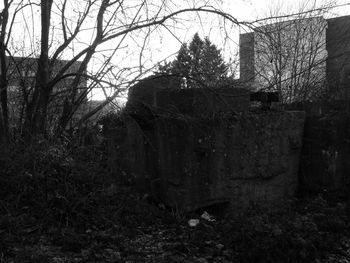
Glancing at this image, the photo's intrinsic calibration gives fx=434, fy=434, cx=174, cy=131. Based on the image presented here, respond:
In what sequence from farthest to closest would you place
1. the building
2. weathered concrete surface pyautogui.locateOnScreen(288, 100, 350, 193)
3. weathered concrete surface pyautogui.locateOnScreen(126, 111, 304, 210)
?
the building, weathered concrete surface pyautogui.locateOnScreen(288, 100, 350, 193), weathered concrete surface pyautogui.locateOnScreen(126, 111, 304, 210)

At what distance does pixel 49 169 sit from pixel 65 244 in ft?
3.91

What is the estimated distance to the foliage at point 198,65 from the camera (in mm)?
5738

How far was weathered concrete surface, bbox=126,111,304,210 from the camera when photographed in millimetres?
5551

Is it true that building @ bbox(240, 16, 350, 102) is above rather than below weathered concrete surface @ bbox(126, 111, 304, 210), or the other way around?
above

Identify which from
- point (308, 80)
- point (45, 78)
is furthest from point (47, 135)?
point (308, 80)

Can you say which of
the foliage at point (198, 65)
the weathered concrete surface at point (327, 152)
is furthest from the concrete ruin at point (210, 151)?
the weathered concrete surface at point (327, 152)

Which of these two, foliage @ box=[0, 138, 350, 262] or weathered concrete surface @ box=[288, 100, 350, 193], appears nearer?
foliage @ box=[0, 138, 350, 262]

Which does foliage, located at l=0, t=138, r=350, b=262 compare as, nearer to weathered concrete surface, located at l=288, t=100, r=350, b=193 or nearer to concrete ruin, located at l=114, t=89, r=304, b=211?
concrete ruin, located at l=114, t=89, r=304, b=211

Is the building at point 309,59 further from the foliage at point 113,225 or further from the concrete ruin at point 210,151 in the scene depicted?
the foliage at point 113,225

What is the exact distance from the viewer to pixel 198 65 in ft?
19.6

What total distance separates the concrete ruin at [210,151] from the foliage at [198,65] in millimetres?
239

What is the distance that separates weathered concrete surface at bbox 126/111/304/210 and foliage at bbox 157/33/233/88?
1.86 ft

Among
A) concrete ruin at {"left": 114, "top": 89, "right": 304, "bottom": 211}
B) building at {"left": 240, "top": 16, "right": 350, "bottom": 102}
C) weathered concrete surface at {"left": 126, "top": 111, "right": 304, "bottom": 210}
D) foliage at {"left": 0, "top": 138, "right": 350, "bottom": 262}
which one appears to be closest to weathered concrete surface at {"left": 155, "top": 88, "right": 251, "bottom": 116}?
concrete ruin at {"left": 114, "top": 89, "right": 304, "bottom": 211}

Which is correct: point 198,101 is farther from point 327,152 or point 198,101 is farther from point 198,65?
point 327,152
